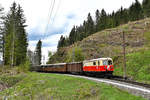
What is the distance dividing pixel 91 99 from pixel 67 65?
2538cm

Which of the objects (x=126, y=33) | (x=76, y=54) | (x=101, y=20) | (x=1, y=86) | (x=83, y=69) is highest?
(x=101, y=20)

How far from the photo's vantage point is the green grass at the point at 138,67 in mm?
25312

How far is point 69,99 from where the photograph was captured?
13.8m

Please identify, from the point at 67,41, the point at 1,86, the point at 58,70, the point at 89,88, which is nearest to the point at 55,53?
the point at 67,41

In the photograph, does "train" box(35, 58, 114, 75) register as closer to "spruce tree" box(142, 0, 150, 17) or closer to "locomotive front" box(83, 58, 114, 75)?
"locomotive front" box(83, 58, 114, 75)

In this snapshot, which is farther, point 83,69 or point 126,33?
point 126,33

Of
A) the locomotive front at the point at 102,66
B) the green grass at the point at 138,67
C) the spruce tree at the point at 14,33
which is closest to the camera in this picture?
the locomotive front at the point at 102,66

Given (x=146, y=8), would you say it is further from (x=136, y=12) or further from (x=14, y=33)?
(x=14, y=33)

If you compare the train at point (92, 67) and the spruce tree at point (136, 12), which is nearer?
the train at point (92, 67)

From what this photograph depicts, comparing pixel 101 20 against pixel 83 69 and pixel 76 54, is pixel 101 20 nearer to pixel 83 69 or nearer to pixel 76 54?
pixel 76 54

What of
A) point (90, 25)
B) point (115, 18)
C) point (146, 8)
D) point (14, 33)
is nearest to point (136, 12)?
point (146, 8)

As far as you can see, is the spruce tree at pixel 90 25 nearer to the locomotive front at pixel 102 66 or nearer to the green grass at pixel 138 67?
the green grass at pixel 138 67

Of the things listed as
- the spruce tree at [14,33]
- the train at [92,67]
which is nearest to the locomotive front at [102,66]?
the train at [92,67]

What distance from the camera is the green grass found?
2531 centimetres
